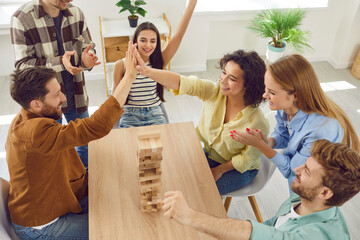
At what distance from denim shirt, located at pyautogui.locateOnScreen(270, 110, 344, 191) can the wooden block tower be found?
0.75 meters

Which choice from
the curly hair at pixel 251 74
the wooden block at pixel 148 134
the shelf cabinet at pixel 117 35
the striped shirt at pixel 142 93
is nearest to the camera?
the wooden block at pixel 148 134

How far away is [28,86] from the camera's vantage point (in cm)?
157

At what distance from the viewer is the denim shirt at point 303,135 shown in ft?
5.90

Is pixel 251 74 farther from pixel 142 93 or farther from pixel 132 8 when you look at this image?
pixel 132 8

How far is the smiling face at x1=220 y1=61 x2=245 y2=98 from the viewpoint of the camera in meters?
2.00

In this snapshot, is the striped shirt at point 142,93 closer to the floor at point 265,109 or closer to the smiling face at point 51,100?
the smiling face at point 51,100

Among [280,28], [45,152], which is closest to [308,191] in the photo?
[45,152]

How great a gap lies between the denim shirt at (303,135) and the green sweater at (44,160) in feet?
3.28

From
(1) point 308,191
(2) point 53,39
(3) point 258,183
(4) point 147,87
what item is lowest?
(3) point 258,183

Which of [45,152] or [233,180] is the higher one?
[45,152]

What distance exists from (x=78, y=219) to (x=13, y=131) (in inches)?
22.1

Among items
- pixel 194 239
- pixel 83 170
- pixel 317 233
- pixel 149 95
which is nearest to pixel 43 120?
pixel 83 170

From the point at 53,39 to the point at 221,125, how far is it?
124 cm

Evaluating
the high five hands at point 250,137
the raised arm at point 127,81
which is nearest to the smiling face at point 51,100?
the raised arm at point 127,81
